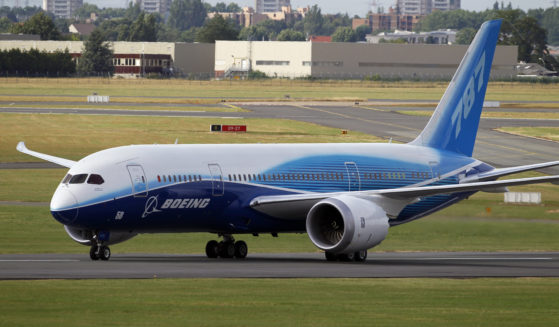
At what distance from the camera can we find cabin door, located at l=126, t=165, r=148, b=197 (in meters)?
41.3

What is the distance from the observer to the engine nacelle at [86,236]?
42.1 meters

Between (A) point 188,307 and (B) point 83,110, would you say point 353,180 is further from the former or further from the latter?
(B) point 83,110

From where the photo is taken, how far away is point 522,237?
172ft

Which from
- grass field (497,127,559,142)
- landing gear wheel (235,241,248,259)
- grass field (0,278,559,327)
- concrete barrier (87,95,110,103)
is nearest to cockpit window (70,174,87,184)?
grass field (0,278,559,327)

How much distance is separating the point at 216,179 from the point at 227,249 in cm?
373

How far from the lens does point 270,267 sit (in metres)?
40.4

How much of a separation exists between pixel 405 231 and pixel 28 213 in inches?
803

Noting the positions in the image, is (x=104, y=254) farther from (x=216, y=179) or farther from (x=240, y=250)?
(x=240, y=250)

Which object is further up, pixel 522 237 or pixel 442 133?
pixel 442 133

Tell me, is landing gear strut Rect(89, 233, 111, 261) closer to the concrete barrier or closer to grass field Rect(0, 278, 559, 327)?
grass field Rect(0, 278, 559, 327)

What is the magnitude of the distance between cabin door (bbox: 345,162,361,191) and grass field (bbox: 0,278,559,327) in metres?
11.4

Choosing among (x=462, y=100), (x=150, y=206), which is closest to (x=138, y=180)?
(x=150, y=206)

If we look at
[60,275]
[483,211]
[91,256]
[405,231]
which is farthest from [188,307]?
[405,231]

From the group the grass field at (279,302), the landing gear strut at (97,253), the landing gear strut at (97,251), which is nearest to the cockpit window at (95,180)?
the landing gear strut at (97,251)
